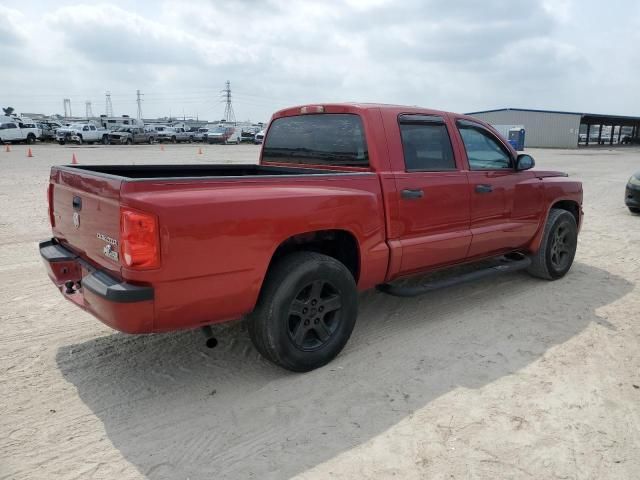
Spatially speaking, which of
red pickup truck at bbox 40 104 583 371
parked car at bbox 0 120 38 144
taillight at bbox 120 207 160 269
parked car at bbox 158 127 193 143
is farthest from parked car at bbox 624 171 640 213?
parked car at bbox 158 127 193 143

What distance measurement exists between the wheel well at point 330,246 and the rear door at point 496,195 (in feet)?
4.52

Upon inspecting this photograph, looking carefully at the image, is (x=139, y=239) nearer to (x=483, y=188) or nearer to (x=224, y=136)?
(x=483, y=188)

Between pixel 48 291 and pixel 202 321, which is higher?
pixel 202 321

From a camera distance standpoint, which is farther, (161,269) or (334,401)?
(334,401)

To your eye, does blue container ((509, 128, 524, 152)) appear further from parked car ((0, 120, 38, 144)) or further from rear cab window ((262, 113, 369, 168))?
rear cab window ((262, 113, 369, 168))

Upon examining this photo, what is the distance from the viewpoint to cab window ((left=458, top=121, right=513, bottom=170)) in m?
4.69

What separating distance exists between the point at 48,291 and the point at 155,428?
108 inches

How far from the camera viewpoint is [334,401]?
3.25 m

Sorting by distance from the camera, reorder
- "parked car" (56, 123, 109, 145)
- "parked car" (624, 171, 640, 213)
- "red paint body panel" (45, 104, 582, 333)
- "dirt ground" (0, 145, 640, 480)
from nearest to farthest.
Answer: "dirt ground" (0, 145, 640, 480), "red paint body panel" (45, 104, 582, 333), "parked car" (624, 171, 640, 213), "parked car" (56, 123, 109, 145)

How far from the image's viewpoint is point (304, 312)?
3.50 meters

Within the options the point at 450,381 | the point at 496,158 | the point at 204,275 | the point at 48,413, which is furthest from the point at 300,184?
the point at 496,158

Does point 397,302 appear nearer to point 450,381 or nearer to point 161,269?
point 450,381

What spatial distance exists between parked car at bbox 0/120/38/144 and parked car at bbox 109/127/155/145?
5611mm

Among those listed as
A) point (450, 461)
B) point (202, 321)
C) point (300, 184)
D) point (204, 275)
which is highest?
point (300, 184)
